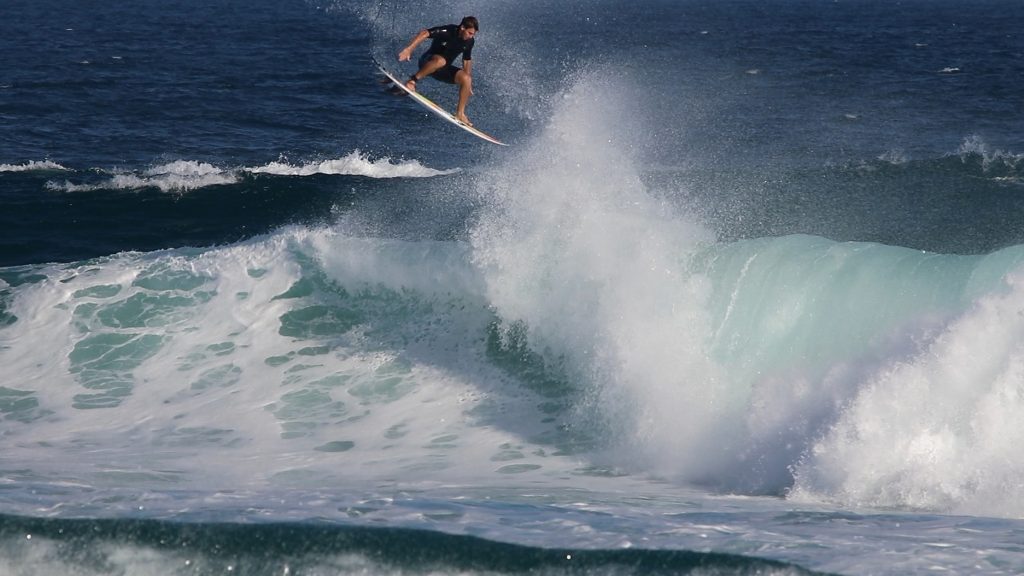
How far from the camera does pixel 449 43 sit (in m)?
16.0

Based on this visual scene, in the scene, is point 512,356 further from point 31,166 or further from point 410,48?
point 31,166

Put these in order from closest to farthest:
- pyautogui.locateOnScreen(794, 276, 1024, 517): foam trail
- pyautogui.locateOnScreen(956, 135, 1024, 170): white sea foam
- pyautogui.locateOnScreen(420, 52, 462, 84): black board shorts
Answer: pyautogui.locateOnScreen(794, 276, 1024, 517): foam trail < pyautogui.locateOnScreen(420, 52, 462, 84): black board shorts < pyautogui.locateOnScreen(956, 135, 1024, 170): white sea foam

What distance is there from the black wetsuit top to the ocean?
6.17 ft

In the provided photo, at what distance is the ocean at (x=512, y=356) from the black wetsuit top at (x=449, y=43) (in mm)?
1881

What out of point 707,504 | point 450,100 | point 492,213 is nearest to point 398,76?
point 492,213

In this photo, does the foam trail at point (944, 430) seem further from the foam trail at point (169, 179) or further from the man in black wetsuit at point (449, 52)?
the foam trail at point (169, 179)

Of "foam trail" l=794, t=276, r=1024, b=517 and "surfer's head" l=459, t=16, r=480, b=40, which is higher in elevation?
"surfer's head" l=459, t=16, r=480, b=40

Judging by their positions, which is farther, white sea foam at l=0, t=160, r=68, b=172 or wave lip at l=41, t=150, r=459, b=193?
white sea foam at l=0, t=160, r=68, b=172

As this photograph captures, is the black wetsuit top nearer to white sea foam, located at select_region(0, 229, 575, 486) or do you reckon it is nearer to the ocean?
the ocean

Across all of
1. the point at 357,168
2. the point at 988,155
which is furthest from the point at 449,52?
the point at 988,155

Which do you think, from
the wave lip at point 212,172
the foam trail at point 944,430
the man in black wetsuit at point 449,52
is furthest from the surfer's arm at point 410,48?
the wave lip at point 212,172

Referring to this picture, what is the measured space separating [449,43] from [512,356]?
4572mm

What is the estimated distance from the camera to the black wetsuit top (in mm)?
15877

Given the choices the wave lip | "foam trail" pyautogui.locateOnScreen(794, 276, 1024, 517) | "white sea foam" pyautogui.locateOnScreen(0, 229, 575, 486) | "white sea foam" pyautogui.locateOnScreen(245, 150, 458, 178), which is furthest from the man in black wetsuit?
"white sea foam" pyautogui.locateOnScreen(245, 150, 458, 178)
